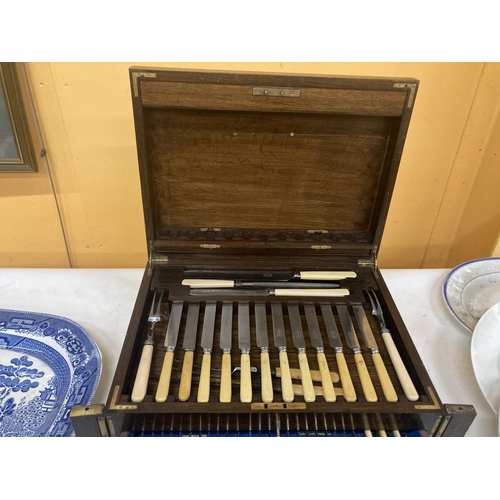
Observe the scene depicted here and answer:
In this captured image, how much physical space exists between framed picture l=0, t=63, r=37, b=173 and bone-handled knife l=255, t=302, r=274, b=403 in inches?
27.4

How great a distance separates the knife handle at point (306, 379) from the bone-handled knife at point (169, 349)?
189 millimetres

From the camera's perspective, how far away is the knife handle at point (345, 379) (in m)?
0.58

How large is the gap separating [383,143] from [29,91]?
0.80 metres

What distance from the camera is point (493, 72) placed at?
1.03 m

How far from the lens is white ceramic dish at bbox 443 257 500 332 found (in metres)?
0.83

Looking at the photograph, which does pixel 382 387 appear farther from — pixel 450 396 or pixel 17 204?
pixel 17 204

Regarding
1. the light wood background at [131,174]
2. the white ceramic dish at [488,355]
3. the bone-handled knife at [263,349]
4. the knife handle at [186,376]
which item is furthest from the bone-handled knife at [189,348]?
the light wood background at [131,174]

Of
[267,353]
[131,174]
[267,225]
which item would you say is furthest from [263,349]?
[131,174]

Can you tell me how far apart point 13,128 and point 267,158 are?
622mm

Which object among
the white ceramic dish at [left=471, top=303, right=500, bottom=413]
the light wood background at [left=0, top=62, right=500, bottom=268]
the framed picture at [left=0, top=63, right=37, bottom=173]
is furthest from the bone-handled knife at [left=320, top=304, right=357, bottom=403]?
the framed picture at [left=0, top=63, right=37, bottom=173]

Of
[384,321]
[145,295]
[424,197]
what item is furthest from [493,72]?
[145,295]

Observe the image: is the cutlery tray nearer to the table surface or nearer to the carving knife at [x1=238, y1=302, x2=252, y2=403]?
the carving knife at [x1=238, y1=302, x2=252, y2=403]

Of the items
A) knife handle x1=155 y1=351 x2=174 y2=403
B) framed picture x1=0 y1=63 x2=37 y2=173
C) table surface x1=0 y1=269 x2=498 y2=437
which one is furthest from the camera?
framed picture x1=0 y1=63 x2=37 y2=173

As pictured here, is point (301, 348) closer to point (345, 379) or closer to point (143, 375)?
point (345, 379)
